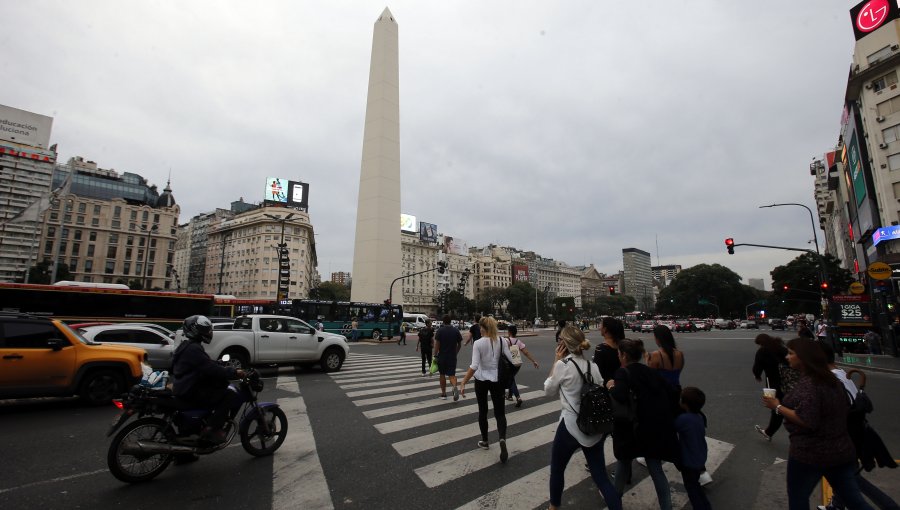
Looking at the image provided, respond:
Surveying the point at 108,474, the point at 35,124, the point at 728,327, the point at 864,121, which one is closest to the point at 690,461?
the point at 108,474

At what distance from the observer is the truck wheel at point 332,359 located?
41.0 feet

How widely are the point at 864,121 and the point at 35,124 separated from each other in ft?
327

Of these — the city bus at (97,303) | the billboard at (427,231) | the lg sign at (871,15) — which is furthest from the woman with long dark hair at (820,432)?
the billboard at (427,231)

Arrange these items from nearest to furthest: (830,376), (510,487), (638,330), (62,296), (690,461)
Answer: (830,376)
(690,461)
(510,487)
(62,296)
(638,330)

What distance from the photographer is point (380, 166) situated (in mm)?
45188

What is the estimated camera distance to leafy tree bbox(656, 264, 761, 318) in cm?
8206

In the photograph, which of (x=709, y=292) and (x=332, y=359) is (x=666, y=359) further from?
(x=709, y=292)

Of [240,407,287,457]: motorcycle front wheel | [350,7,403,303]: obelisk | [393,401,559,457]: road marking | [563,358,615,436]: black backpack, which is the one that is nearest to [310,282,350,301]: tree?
[350,7,403,303]: obelisk

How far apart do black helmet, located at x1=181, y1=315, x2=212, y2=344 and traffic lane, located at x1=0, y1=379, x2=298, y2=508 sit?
1.48 m

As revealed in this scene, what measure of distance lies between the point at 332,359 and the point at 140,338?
520 centimetres

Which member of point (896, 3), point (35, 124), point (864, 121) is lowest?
point (864, 121)

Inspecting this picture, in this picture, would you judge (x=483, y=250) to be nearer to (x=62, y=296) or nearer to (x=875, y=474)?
(x=62, y=296)

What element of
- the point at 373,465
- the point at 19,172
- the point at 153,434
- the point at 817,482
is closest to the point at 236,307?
the point at 153,434

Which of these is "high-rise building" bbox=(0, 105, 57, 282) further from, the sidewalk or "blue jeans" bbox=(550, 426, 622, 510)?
the sidewalk
